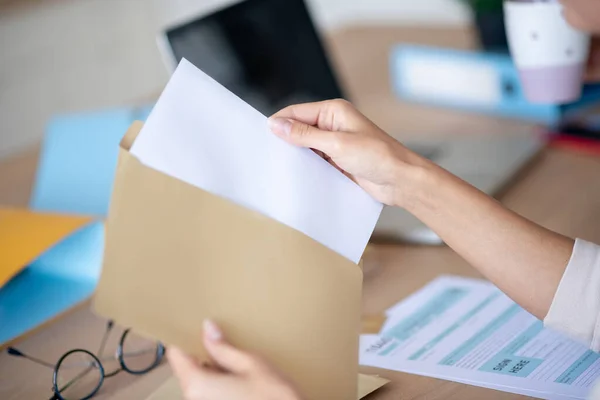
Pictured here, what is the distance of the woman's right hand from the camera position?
2.74 feet

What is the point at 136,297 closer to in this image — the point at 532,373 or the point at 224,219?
the point at 224,219

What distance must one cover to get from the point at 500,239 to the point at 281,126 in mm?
267

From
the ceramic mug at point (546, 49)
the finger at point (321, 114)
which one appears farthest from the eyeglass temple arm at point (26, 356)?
the ceramic mug at point (546, 49)

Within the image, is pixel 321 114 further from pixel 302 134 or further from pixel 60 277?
pixel 60 277

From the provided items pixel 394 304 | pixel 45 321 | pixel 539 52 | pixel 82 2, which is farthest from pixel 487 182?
pixel 82 2

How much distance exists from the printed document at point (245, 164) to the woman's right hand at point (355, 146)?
0.01 m

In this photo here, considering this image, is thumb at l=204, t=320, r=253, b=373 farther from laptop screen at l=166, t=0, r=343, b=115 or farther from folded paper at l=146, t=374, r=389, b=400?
laptop screen at l=166, t=0, r=343, b=115

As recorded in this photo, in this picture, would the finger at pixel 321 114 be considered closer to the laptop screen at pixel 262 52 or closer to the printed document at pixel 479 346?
the printed document at pixel 479 346

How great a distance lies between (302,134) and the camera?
833mm

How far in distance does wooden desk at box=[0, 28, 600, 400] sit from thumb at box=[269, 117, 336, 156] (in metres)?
0.28

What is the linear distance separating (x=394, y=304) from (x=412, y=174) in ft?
0.92

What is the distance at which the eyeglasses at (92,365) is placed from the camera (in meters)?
0.96

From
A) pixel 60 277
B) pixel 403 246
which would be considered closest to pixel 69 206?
pixel 60 277

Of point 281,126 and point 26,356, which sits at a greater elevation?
point 281,126
